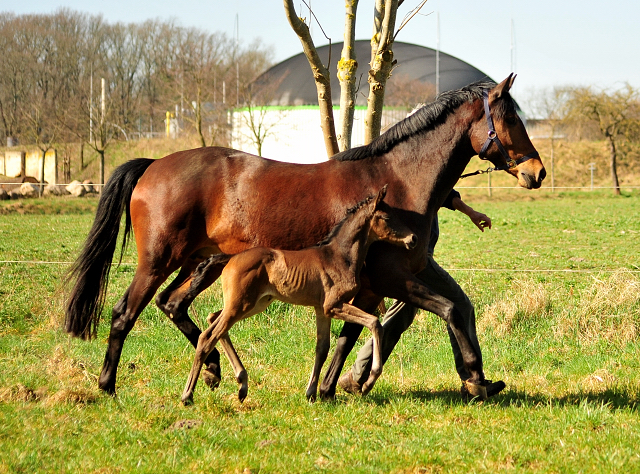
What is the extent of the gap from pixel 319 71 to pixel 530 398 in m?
4.01

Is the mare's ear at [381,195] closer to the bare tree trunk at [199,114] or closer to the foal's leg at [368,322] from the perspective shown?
the foal's leg at [368,322]

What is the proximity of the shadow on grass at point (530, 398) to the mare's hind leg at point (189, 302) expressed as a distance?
1.30 meters

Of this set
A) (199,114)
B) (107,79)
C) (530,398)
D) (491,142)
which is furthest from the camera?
(107,79)

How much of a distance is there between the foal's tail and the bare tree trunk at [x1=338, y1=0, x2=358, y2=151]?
2442 millimetres

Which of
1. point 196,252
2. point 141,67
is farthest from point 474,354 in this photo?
point 141,67

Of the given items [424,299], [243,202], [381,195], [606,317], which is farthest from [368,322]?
[606,317]

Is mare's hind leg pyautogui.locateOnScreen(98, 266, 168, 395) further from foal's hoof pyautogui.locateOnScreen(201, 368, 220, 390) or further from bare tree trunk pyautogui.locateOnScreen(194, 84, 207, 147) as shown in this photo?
bare tree trunk pyautogui.locateOnScreen(194, 84, 207, 147)

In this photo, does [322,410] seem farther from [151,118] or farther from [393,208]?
[151,118]

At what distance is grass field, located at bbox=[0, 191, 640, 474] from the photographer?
3.98m

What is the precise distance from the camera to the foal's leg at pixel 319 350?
5301 millimetres

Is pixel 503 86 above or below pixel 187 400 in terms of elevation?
above

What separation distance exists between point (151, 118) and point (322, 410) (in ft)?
187

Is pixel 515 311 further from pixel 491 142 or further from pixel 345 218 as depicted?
pixel 345 218

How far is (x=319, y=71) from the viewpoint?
741 centimetres
